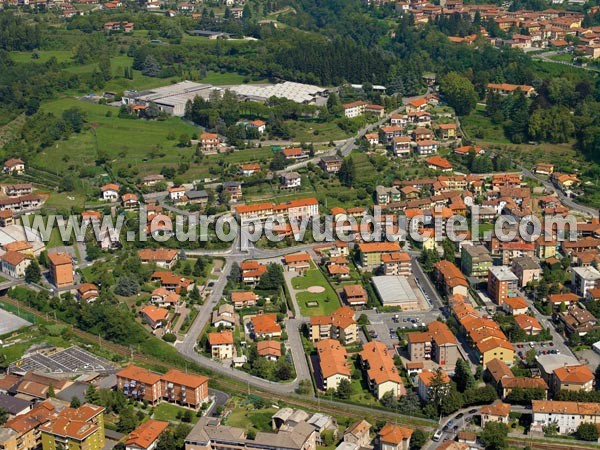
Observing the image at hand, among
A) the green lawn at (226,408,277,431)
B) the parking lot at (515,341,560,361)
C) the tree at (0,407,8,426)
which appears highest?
the parking lot at (515,341,560,361)

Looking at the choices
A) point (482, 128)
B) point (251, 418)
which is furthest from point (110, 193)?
point (482, 128)

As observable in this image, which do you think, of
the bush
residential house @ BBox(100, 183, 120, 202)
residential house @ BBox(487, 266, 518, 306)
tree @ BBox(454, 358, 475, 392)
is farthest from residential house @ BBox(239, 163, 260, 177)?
tree @ BBox(454, 358, 475, 392)

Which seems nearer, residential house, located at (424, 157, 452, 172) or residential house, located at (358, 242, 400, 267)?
residential house, located at (358, 242, 400, 267)

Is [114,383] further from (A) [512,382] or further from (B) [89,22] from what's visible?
(B) [89,22]

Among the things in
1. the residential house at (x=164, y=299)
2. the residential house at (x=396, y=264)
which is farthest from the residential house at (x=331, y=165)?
the residential house at (x=164, y=299)

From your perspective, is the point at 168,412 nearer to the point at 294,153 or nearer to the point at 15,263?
the point at 15,263

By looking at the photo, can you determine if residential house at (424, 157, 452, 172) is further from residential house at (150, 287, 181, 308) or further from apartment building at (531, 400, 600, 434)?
apartment building at (531, 400, 600, 434)

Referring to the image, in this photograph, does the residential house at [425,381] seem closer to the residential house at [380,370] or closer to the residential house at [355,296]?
the residential house at [380,370]
